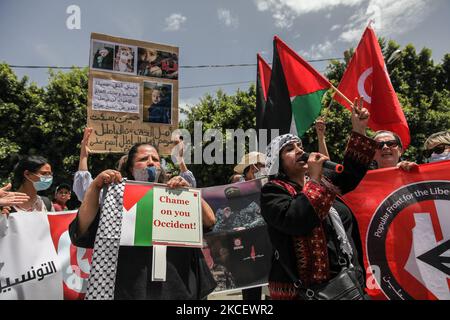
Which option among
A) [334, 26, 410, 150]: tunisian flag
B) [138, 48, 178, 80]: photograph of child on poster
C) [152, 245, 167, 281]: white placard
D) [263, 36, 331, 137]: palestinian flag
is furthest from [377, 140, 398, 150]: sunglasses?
[138, 48, 178, 80]: photograph of child on poster

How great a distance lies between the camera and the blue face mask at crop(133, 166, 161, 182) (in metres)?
2.34


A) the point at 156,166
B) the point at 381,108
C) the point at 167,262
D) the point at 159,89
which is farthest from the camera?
the point at 159,89

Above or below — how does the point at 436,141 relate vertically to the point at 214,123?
below

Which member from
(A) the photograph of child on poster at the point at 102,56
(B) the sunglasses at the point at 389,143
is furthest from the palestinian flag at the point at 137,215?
(A) the photograph of child on poster at the point at 102,56

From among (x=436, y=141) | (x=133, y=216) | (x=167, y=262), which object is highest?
(x=436, y=141)

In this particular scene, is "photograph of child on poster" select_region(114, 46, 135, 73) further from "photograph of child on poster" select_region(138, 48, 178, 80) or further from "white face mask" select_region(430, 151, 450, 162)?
"white face mask" select_region(430, 151, 450, 162)

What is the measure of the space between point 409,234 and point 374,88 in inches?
83.2

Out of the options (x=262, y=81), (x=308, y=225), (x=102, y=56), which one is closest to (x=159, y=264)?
(x=308, y=225)

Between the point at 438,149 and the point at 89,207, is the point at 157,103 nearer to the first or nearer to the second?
the point at 89,207
